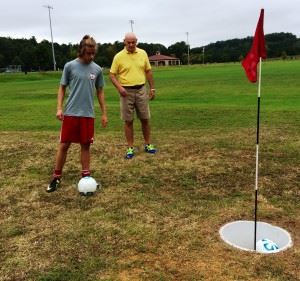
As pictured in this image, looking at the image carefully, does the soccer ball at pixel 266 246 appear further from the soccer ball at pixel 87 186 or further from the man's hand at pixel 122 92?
the man's hand at pixel 122 92

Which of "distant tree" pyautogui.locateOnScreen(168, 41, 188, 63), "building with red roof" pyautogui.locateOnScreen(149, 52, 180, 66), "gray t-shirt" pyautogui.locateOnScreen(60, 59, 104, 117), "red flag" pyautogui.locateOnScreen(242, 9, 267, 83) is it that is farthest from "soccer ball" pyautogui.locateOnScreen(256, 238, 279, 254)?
"distant tree" pyautogui.locateOnScreen(168, 41, 188, 63)

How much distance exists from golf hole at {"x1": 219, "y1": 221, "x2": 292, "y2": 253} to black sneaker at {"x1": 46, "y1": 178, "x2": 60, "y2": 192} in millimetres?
2440

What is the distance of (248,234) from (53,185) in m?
2.69

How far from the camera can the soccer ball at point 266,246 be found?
407 centimetres

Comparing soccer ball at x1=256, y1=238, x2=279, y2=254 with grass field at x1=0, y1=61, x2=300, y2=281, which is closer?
grass field at x1=0, y1=61, x2=300, y2=281

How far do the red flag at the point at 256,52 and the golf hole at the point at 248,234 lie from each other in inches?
60.3

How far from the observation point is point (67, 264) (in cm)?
383

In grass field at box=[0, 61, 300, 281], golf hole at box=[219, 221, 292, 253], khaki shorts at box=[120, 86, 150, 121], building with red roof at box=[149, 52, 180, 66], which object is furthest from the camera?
building with red roof at box=[149, 52, 180, 66]

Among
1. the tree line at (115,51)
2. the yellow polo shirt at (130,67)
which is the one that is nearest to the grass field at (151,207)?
the yellow polo shirt at (130,67)

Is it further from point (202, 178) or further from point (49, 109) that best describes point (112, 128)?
point (49, 109)

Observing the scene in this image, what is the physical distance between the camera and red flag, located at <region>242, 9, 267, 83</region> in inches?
165

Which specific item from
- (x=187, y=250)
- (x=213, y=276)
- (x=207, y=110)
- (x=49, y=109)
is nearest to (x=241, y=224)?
(x=187, y=250)

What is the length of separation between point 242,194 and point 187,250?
1756 mm

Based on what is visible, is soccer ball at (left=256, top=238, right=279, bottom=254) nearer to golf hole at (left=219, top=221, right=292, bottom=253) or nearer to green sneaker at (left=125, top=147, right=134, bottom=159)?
golf hole at (left=219, top=221, right=292, bottom=253)
